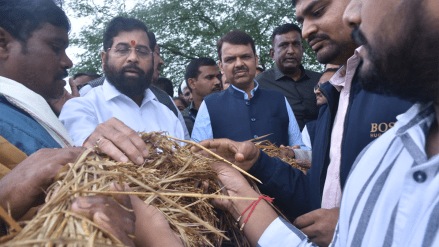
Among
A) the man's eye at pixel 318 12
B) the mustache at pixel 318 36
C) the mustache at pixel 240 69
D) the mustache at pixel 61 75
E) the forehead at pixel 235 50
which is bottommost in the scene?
the mustache at pixel 61 75

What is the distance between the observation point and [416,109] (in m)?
1.64

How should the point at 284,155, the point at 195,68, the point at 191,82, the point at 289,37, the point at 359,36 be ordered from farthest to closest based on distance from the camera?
the point at 195,68 < the point at 191,82 < the point at 289,37 < the point at 284,155 < the point at 359,36

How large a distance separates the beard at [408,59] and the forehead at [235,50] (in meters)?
3.61

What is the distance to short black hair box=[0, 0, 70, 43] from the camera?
7.90 feet

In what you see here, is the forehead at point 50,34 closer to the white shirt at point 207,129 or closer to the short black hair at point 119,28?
the white shirt at point 207,129

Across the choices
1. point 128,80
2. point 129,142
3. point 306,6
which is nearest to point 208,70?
point 128,80

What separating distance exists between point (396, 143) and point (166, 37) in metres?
13.7

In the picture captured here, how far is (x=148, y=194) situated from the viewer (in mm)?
1462

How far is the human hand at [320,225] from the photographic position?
2113mm

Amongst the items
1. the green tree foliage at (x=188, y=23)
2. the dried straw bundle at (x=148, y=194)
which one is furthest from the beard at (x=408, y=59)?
the green tree foliage at (x=188, y=23)

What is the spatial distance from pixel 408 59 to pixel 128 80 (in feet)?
10.2

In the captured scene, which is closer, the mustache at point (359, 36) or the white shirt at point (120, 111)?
the mustache at point (359, 36)

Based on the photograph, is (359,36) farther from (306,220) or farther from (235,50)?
(235,50)

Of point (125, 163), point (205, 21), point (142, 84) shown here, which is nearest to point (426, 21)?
point (125, 163)
